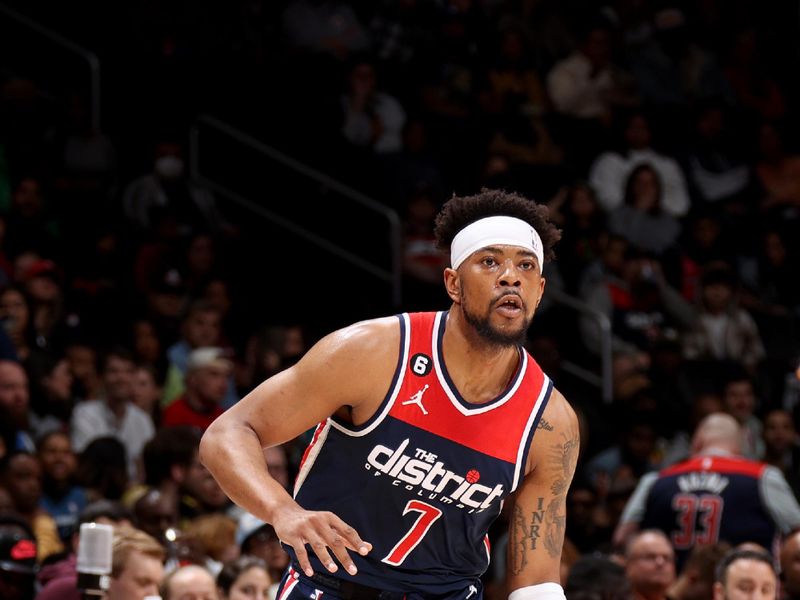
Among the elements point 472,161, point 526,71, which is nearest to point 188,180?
point 472,161

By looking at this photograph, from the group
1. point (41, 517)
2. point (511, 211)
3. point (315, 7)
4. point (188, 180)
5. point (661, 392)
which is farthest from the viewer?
point (315, 7)

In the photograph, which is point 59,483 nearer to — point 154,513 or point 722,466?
point 154,513

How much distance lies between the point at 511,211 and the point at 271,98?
8.17 metres

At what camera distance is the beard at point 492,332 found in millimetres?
4676

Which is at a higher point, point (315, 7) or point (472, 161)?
point (315, 7)

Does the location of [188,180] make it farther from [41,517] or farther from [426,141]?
[41,517]

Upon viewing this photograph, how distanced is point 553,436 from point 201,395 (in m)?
5.24

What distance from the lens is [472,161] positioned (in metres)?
13.1

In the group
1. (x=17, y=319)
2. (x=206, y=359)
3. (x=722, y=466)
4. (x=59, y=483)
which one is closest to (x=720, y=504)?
(x=722, y=466)

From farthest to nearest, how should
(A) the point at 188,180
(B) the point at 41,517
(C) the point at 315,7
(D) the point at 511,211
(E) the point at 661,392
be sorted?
(C) the point at 315,7
(A) the point at 188,180
(E) the point at 661,392
(B) the point at 41,517
(D) the point at 511,211

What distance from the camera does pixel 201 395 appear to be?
982cm

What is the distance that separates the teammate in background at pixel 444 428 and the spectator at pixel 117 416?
4888 mm

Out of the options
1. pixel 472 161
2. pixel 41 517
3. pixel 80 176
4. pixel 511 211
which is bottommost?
pixel 41 517

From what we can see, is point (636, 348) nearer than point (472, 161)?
Yes
